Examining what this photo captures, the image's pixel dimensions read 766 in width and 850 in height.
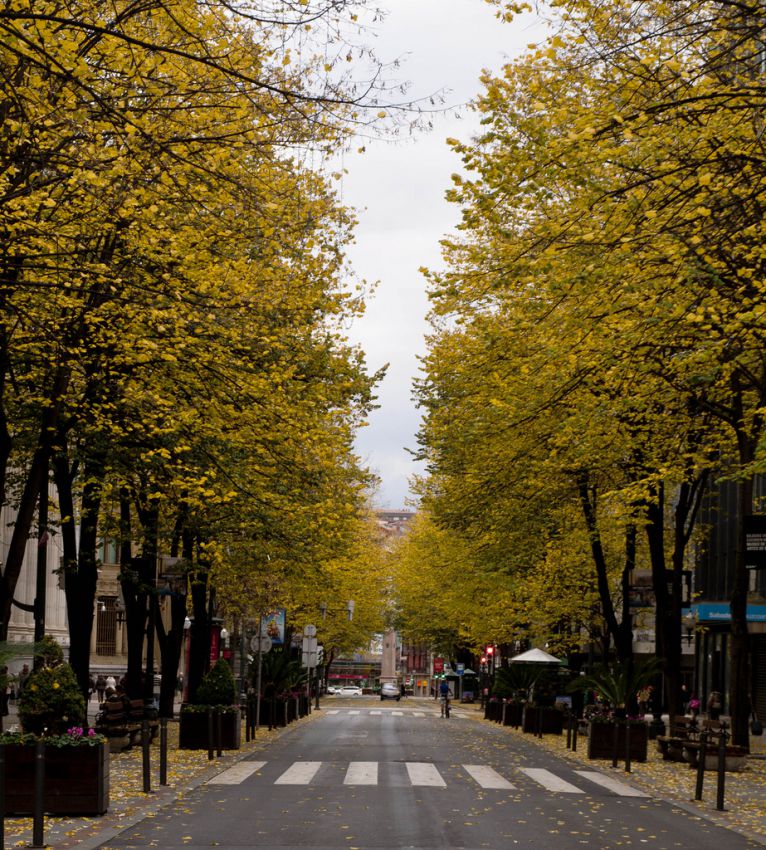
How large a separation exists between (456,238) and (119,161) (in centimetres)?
2095

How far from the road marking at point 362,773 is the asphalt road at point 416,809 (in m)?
0.02

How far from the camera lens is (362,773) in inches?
866

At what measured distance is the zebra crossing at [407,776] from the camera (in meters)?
20.4

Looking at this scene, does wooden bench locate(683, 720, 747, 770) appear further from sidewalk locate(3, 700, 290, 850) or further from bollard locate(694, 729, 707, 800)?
sidewalk locate(3, 700, 290, 850)

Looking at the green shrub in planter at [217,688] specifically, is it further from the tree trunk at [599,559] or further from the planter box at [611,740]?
the tree trunk at [599,559]

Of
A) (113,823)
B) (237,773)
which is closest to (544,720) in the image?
(237,773)

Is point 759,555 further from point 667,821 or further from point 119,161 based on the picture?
point 119,161

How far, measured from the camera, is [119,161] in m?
15.2

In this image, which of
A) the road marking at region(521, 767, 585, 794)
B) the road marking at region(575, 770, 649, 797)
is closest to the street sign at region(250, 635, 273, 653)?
the road marking at region(521, 767, 585, 794)

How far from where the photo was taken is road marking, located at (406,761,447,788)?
2039cm

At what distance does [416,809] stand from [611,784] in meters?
6.41

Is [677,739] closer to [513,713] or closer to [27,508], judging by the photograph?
[27,508]

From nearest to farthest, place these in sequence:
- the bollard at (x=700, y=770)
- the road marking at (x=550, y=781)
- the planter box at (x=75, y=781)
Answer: the planter box at (x=75, y=781)
the bollard at (x=700, y=770)
the road marking at (x=550, y=781)

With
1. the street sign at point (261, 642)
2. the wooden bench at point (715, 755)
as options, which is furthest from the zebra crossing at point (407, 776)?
the street sign at point (261, 642)
